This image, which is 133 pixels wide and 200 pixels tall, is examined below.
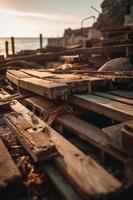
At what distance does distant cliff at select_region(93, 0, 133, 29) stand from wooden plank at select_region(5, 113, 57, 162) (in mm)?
23340

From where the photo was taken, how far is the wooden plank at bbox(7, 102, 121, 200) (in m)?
2.79

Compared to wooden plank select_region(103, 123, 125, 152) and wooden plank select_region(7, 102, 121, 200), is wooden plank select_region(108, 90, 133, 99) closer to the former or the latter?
wooden plank select_region(103, 123, 125, 152)

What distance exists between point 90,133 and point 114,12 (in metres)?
28.5

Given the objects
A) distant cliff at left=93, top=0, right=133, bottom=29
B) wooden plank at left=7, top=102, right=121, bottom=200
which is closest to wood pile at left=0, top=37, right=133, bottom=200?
wooden plank at left=7, top=102, right=121, bottom=200

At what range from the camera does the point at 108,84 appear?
5633 mm

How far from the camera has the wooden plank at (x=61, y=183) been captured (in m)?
3.02

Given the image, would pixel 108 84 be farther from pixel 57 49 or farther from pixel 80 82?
pixel 57 49

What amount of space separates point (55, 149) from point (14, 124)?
1499 mm

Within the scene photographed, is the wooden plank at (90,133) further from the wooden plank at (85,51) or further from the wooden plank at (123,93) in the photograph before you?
the wooden plank at (85,51)

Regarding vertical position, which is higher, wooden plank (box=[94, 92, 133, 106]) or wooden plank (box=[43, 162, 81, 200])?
wooden plank (box=[94, 92, 133, 106])

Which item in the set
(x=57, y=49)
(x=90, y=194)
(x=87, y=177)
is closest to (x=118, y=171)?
(x=87, y=177)

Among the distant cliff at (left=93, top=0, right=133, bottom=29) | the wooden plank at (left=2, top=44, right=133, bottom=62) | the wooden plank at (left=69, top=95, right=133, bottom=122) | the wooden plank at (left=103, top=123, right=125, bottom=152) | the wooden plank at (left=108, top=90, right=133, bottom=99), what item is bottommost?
the wooden plank at (left=103, top=123, right=125, bottom=152)

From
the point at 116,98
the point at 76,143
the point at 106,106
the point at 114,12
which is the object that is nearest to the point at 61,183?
the point at 106,106

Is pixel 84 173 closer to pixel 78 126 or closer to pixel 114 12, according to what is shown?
pixel 78 126
